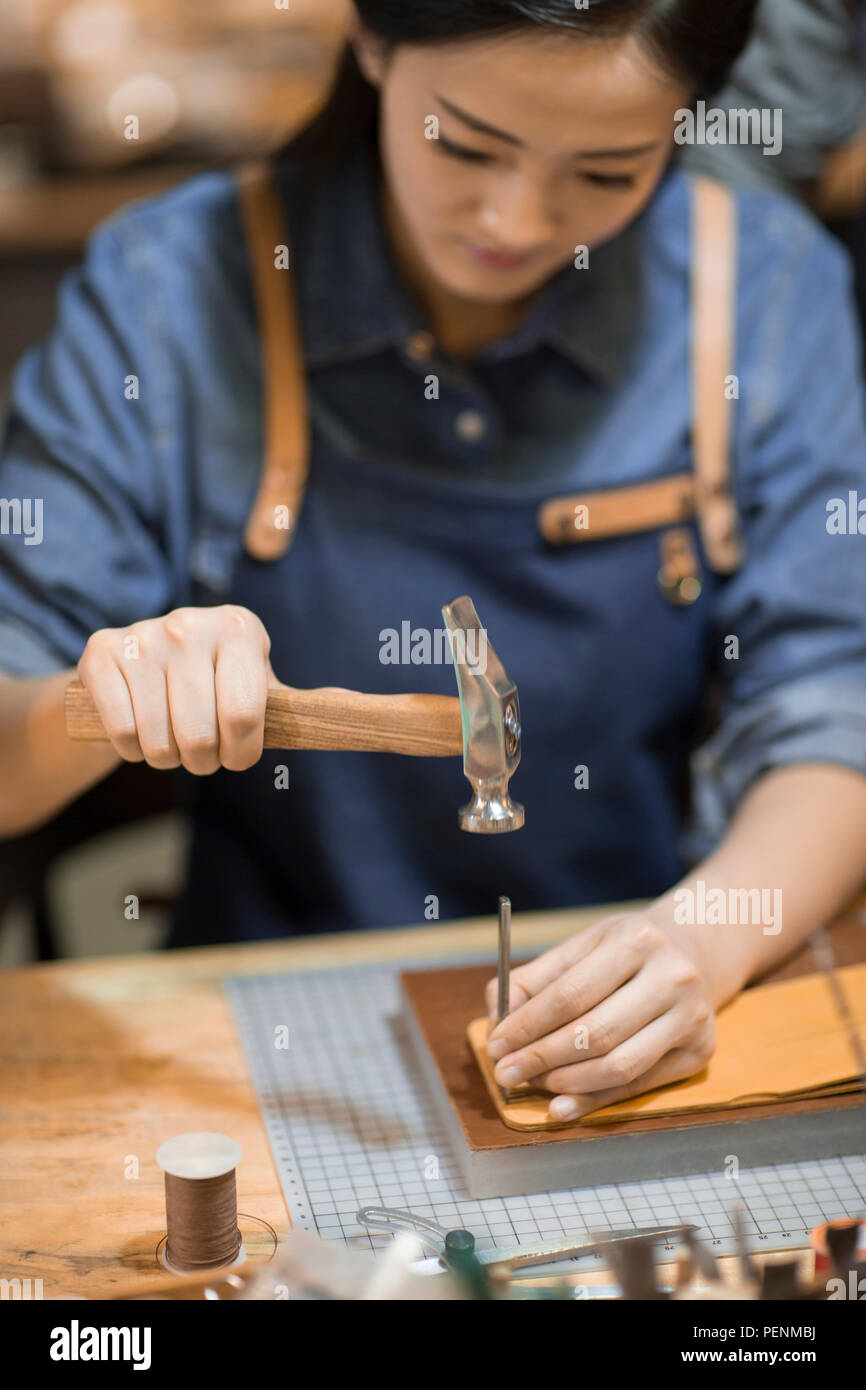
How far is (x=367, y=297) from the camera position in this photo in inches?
59.5

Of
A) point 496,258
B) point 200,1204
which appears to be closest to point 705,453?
point 496,258

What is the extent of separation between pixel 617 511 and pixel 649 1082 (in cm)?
68

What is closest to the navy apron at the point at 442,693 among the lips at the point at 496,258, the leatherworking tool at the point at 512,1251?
the lips at the point at 496,258

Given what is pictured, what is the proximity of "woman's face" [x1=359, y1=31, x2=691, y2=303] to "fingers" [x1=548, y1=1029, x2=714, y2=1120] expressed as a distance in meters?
0.69

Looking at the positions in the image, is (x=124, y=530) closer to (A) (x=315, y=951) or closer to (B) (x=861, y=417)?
(A) (x=315, y=951)

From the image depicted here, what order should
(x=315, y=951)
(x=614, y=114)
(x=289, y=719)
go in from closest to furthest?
1. (x=289, y=719)
2. (x=614, y=114)
3. (x=315, y=951)

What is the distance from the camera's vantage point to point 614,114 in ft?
3.73

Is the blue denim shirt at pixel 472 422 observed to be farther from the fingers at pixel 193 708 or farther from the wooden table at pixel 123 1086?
the fingers at pixel 193 708

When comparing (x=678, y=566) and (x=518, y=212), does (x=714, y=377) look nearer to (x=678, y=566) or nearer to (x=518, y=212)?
(x=678, y=566)

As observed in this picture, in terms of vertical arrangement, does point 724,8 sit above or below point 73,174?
above

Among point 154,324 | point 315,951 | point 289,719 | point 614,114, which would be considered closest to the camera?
point 289,719
